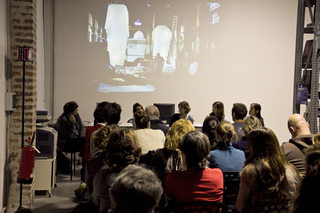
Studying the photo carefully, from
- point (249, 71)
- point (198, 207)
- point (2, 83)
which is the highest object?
point (249, 71)

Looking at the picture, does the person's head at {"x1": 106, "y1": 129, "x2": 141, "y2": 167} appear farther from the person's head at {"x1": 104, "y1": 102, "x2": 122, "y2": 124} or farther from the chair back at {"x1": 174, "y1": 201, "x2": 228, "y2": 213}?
the person's head at {"x1": 104, "y1": 102, "x2": 122, "y2": 124}

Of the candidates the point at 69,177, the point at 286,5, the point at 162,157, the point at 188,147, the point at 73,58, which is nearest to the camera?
the point at 188,147

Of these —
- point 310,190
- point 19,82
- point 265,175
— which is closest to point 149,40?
point 19,82

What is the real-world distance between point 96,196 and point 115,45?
5.40 metres

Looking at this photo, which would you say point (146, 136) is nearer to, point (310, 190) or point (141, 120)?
point (141, 120)

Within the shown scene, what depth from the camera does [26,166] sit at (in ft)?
8.65

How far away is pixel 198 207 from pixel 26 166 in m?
1.89

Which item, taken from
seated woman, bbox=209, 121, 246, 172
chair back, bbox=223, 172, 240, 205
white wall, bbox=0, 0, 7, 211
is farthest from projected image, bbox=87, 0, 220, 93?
chair back, bbox=223, 172, 240, 205

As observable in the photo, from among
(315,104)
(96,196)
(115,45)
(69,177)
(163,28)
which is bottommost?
(69,177)

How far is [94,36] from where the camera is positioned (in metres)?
6.53

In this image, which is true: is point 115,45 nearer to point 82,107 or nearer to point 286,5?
point 82,107

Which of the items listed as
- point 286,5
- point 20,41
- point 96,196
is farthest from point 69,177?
point 286,5

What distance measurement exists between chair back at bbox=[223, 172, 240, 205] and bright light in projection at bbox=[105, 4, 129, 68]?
16.6ft

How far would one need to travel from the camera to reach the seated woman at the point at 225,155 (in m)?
2.22
